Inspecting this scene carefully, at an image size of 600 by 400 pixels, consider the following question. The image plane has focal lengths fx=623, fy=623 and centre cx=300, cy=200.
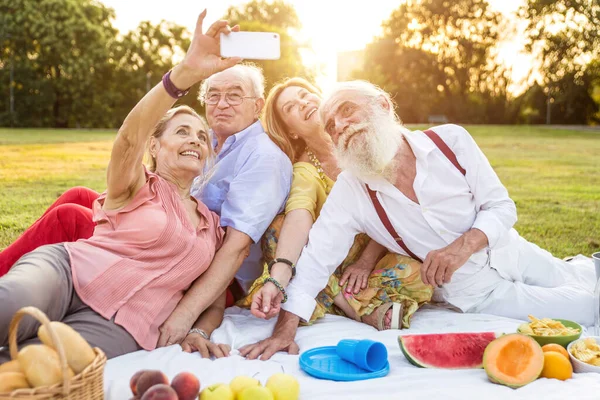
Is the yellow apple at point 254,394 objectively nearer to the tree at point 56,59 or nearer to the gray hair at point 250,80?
the gray hair at point 250,80

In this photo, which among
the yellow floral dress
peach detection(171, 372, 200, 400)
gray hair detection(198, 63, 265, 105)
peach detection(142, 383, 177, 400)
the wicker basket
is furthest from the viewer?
gray hair detection(198, 63, 265, 105)

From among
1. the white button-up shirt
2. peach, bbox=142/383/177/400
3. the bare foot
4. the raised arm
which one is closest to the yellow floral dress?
the bare foot

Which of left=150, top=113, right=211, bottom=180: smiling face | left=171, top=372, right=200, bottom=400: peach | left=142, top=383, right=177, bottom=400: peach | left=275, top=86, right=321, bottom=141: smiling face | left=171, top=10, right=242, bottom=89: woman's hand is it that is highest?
left=171, top=10, right=242, bottom=89: woman's hand

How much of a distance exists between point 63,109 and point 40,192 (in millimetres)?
29857

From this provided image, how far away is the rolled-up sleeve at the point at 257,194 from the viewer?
154 inches

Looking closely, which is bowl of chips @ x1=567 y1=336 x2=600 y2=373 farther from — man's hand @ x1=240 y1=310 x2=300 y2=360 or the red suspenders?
man's hand @ x1=240 y1=310 x2=300 y2=360

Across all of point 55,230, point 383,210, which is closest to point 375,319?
point 383,210

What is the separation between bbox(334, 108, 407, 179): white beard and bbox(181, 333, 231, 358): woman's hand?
4.24ft

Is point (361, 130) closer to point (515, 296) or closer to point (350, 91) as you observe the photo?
point (350, 91)

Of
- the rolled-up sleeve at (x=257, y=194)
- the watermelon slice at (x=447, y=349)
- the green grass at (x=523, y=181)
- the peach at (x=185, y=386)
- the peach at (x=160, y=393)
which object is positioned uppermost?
the rolled-up sleeve at (x=257, y=194)

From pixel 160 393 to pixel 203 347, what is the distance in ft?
3.48

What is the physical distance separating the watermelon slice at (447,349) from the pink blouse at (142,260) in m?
1.28

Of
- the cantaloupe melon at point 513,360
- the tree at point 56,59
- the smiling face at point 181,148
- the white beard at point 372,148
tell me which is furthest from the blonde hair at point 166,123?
the tree at point 56,59

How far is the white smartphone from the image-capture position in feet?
10.6
